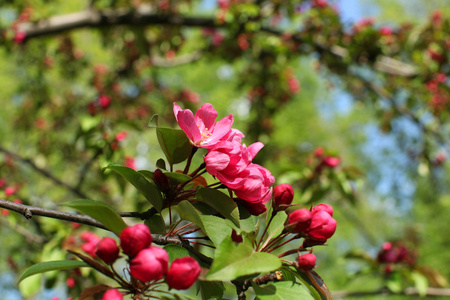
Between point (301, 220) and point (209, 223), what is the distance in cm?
21

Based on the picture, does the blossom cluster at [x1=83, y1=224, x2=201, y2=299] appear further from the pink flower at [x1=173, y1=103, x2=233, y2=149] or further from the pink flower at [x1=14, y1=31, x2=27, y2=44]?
the pink flower at [x1=14, y1=31, x2=27, y2=44]

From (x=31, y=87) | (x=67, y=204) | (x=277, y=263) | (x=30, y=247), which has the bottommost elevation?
(x=30, y=247)

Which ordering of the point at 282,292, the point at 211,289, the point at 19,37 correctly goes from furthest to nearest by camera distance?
the point at 19,37, the point at 211,289, the point at 282,292

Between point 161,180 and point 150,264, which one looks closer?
point 150,264

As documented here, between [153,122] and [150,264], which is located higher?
[153,122]

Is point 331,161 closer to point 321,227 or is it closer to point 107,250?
point 321,227

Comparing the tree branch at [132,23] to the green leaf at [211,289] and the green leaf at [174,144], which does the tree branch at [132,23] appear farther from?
the green leaf at [211,289]

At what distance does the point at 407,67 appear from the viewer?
4.39 metres

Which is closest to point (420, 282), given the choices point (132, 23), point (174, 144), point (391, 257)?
point (391, 257)

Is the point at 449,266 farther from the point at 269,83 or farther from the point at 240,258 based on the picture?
the point at 240,258

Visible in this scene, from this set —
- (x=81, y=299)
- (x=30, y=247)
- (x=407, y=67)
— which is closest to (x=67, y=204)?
(x=81, y=299)

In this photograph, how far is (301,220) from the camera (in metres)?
0.87

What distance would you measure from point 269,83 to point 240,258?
5.41 metres

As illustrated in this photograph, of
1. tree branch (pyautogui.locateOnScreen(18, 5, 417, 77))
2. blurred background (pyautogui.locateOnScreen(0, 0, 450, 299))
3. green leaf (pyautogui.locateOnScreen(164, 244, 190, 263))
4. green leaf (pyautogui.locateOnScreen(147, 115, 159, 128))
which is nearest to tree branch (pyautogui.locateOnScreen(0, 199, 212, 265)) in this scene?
green leaf (pyautogui.locateOnScreen(164, 244, 190, 263))
